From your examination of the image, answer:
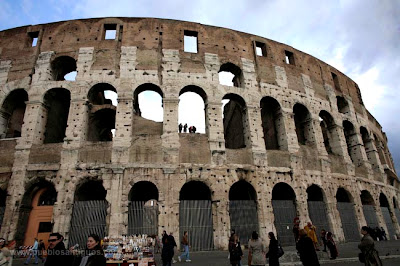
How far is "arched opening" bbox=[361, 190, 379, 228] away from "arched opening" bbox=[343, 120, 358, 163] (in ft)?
7.54

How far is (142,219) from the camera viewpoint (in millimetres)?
10891

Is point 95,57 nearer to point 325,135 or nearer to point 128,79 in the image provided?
point 128,79

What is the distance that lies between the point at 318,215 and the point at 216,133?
6774 mm

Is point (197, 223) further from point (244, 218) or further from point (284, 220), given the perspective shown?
point (284, 220)

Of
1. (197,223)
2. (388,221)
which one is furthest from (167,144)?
(388,221)

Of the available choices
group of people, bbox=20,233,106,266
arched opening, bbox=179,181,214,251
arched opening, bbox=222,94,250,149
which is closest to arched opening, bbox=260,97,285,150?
arched opening, bbox=222,94,250,149

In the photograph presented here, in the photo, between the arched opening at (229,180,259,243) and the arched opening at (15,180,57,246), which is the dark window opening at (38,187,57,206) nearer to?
the arched opening at (15,180,57,246)

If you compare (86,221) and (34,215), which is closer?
(86,221)

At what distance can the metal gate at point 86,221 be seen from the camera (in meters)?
10.6

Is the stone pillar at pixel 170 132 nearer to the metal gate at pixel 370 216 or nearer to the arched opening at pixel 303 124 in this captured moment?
the arched opening at pixel 303 124

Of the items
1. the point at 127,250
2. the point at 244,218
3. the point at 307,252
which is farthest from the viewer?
the point at 244,218

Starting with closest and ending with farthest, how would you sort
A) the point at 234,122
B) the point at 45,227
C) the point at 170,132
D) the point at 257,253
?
the point at 257,253
the point at 45,227
the point at 170,132
the point at 234,122

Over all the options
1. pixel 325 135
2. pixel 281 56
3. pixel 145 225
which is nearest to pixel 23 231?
pixel 145 225

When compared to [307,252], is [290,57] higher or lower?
higher
